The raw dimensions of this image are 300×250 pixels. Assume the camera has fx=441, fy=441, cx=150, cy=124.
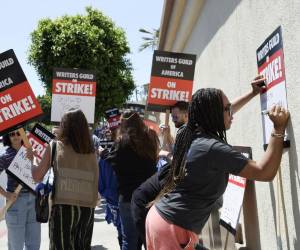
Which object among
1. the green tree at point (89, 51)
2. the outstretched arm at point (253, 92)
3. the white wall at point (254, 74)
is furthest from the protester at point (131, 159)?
the green tree at point (89, 51)

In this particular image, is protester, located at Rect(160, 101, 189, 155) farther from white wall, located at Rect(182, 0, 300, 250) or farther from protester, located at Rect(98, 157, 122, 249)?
protester, located at Rect(98, 157, 122, 249)

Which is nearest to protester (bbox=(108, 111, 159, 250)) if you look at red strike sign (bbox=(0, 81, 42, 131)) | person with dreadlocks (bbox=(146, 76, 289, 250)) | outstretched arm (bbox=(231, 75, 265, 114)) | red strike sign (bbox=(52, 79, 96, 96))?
red strike sign (bbox=(0, 81, 42, 131))

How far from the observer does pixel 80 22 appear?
17.9 meters

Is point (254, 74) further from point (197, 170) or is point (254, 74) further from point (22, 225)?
point (22, 225)

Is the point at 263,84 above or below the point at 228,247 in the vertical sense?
above

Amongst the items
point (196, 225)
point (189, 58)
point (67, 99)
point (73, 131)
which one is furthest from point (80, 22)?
point (196, 225)

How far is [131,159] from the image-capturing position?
4.39 metres

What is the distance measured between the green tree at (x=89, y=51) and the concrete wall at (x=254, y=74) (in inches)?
444

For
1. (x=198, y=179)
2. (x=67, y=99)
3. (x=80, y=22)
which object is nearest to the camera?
(x=198, y=179)

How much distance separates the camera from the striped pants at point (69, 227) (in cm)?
380

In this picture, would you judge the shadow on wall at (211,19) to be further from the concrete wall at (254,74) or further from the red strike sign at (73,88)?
the red strike sign at (73,88)

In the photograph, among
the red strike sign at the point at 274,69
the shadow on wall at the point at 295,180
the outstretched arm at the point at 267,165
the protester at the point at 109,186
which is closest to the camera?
the outstretched arm at the point at 267,165

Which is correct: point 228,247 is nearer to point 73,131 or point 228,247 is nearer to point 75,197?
point 75,197

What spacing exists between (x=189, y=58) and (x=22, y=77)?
1.92 meters
